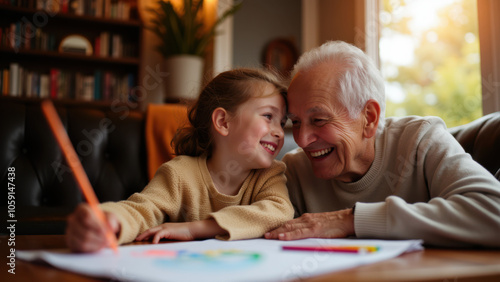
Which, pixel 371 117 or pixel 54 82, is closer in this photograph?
pixel 371 117

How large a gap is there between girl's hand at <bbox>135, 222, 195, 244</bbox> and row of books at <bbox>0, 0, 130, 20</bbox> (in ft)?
11.6

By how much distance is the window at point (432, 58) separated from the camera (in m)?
2.13

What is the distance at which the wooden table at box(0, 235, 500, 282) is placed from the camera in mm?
Answer: 548

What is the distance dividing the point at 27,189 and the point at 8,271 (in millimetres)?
1296

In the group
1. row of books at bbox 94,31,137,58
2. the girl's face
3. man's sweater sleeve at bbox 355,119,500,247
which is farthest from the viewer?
row of books at bbox 94,31,137,58

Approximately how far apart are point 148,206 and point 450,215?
70 cm

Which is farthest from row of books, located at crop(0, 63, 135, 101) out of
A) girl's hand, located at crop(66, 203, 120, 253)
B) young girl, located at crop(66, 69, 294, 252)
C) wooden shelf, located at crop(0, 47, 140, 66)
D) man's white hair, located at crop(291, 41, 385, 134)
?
girl's hand, located at crop(66, 203, 120, 253)

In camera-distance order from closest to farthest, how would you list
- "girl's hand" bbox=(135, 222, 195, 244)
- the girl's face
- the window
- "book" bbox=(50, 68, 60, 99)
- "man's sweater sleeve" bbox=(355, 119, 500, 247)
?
"man's sweater sleeve" bbox=(355, 119, 500, 247), "girl's hand" bbox=(135, 222, 195, 244), the girl's face, the window, "book" bbox=(50, 68, 60, 99)

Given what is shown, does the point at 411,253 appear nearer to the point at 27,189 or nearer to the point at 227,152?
the point at 227,152

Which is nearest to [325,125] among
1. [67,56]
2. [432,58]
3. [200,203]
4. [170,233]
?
[200,203]

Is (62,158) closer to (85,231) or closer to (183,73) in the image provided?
(85,231)

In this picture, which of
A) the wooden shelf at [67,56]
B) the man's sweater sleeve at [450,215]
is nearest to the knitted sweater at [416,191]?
the man's sweater sleeve at [450,215]

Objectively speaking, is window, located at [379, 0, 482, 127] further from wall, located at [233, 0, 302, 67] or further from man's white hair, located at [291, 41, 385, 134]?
wall, located at [233, 0, 302, 67]

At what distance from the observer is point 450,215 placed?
0.84 m
